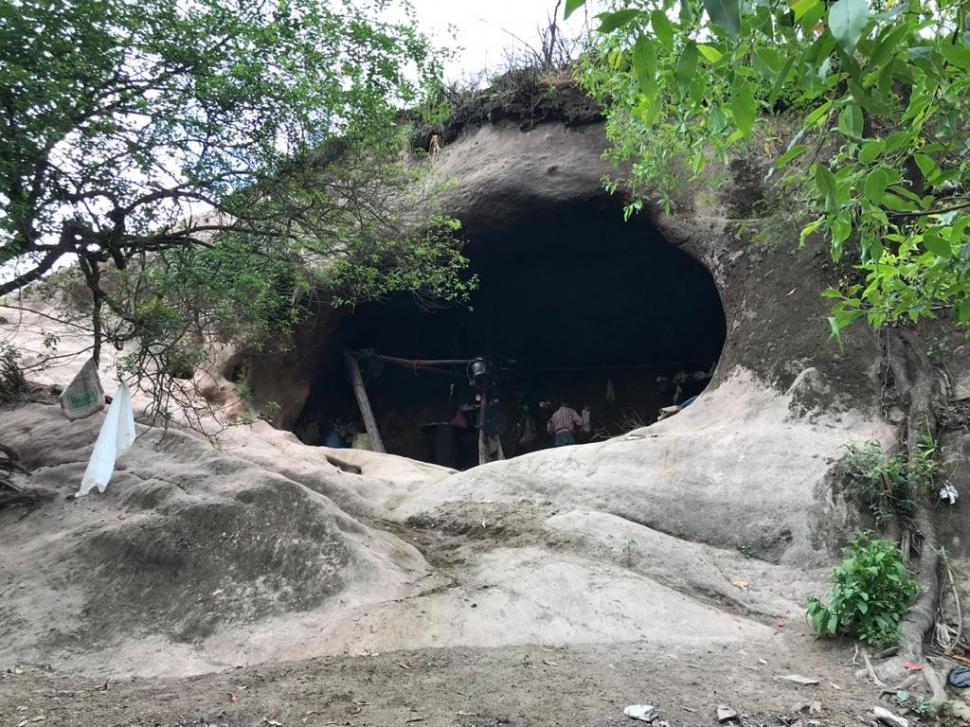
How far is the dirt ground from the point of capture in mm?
3322

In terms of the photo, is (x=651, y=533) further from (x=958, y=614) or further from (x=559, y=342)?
(x=559, y=342)

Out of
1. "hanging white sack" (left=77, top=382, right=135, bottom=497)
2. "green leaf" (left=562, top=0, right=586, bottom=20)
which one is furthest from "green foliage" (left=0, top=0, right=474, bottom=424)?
"green leaf" (left=562, top=0, right=586, bottom=20)

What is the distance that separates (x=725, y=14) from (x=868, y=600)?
4.09 m

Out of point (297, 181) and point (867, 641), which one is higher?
point (297, 181)

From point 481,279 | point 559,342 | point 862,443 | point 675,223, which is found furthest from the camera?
point 559,342

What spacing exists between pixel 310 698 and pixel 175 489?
2.89 metres

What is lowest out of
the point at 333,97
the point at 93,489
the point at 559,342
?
the point at 93,489

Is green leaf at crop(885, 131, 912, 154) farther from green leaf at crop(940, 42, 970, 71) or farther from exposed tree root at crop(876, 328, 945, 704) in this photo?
exposed tree root at crop(876, 328, 945, 704)

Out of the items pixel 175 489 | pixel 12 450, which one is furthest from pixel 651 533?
pixel 12 450

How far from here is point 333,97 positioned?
17.9ft

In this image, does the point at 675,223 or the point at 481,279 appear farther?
the point at 481,279

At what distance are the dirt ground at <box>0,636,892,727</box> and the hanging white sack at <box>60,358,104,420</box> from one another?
8.68 ft

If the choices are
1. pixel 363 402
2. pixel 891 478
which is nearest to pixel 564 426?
pixel 363 402

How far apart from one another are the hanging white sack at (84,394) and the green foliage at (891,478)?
6262mm
